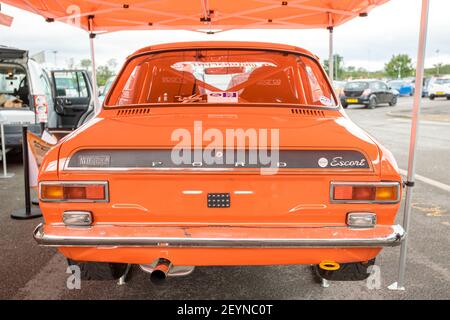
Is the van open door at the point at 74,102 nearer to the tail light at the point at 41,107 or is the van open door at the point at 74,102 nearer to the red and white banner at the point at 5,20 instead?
the tail light at the point at 41,107

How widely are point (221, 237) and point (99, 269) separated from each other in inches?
36.6

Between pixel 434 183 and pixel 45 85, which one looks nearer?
pixel 434 183

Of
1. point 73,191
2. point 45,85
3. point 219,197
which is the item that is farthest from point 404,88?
point 73,191

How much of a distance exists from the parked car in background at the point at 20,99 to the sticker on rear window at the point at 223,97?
488 centimetres

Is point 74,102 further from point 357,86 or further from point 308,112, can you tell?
point 357,86

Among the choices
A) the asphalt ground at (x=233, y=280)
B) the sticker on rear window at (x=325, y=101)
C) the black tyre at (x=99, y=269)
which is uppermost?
the sticker on rear window at (x=325, y=101)

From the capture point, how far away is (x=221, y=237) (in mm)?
2389

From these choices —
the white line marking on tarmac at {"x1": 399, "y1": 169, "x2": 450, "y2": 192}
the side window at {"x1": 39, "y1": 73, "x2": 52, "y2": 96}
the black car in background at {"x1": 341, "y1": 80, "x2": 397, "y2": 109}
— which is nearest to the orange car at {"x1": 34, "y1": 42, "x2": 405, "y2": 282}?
the white line marking on tarmac at {"x1": 399, "y1": 169, "x2": 450, "y2": 192}

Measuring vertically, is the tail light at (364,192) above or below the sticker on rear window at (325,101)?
below

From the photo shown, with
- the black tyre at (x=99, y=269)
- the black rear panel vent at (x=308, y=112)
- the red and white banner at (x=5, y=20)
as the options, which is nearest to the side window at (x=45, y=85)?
the red and white banner at (x=5, y=20)

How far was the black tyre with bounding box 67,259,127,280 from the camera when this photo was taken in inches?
111

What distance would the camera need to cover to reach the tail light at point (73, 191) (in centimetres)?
246

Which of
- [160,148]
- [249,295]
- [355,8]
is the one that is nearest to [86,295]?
[249,295]
